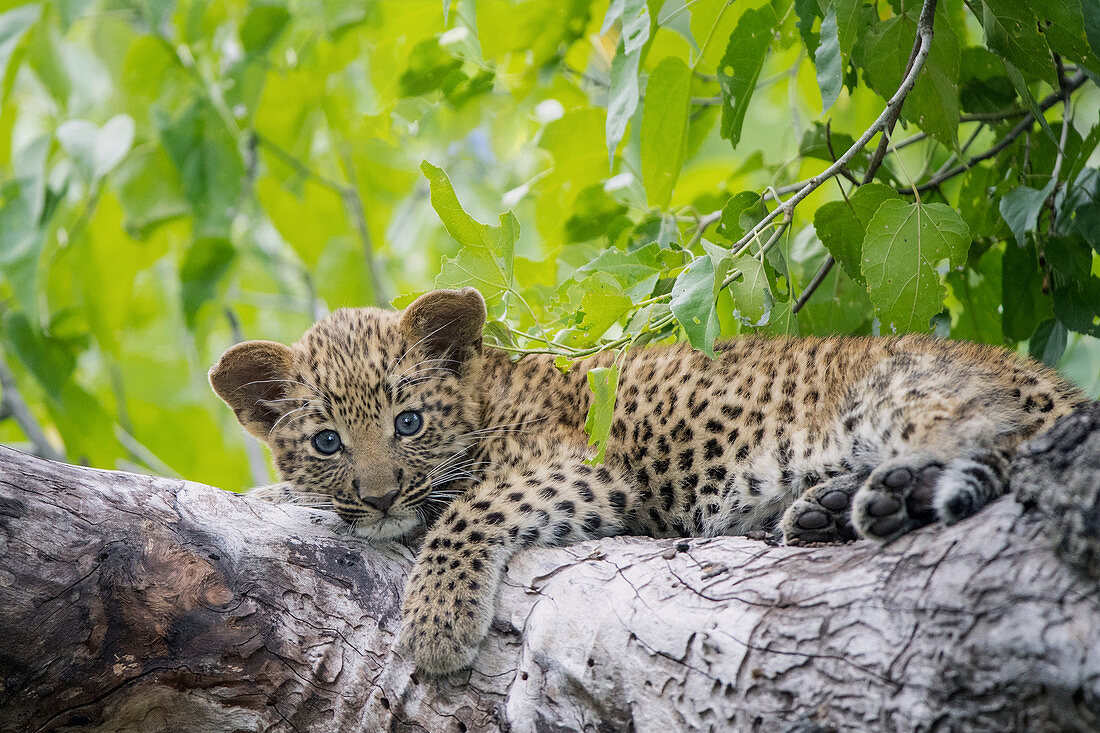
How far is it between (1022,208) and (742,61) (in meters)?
1.28

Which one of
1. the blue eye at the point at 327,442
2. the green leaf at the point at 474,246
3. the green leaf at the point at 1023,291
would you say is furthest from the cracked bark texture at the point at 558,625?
the green leaf at the point at 1023,291

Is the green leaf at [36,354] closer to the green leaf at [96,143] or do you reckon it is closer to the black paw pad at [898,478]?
the green leaf at [96,143]

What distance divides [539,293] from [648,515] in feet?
3.91

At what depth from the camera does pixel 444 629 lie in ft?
11.0

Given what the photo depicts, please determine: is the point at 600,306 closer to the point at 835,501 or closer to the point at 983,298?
the point at 835,501

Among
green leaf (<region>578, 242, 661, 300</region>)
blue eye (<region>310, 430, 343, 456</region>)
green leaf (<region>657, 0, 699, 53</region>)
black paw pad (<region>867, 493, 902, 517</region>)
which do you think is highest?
green leaf (<region>657, 0, 699, 53</region>)

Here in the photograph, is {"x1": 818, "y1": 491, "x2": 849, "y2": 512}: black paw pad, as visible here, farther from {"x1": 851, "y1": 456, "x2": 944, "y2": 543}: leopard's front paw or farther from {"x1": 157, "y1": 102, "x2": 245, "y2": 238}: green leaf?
{"x1": 157, "y1": 102, "x2": 245, "y2": 238}: green leaf

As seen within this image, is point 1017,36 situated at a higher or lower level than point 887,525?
higher

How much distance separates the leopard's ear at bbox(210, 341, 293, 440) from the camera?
4.33 meters

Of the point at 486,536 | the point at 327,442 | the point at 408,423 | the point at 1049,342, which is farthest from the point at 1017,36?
the point at 327,442

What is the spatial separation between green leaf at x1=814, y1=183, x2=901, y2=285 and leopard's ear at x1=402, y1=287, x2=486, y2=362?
1.46 meters

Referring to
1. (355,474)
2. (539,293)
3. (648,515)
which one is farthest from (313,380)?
(648,515)

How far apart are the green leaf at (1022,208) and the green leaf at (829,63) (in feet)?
3.43

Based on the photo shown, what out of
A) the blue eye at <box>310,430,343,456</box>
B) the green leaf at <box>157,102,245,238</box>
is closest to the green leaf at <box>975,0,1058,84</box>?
the blue eye at <box>310,430,343,456</box>
